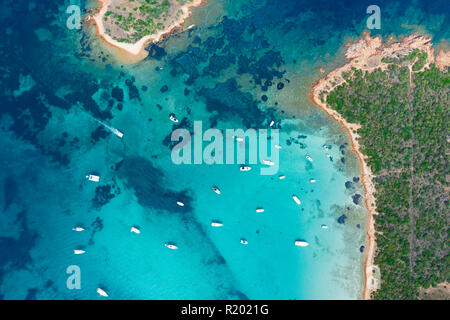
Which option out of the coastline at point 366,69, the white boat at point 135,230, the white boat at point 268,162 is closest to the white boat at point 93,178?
the white boat at point 135,230

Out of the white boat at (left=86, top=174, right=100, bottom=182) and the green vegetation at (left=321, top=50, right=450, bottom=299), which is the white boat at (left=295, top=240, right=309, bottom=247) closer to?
the green vegetation at (left=321, top=50, right=450, bottom=299)

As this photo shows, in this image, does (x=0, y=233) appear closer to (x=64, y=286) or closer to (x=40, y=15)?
(x=64, y=286)

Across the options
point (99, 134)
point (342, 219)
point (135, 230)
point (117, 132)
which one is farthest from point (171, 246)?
point (342, 219)

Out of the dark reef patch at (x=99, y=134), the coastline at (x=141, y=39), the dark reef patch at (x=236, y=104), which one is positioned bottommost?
the dark reef patch at (x=99, y=134)

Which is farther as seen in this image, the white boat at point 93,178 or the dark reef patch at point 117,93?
the dark reef patch at point 117,93

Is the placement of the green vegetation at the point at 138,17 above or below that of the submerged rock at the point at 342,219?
above

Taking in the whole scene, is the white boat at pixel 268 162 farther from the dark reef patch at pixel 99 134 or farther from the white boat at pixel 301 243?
A: the dark reef patch at pixel 99 134
